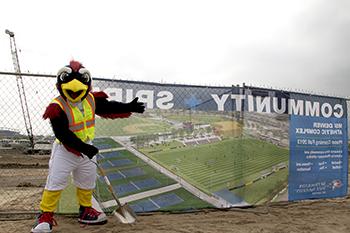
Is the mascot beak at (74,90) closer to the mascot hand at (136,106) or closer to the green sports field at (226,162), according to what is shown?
the mascot hand at (136,106)

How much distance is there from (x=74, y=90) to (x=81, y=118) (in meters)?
0.36

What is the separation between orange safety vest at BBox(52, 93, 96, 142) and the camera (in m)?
4.21

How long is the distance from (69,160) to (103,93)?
1.04m

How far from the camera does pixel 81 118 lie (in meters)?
4.29

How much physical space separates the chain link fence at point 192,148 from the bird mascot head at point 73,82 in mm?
588

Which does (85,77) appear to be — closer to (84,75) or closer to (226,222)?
(84,75)

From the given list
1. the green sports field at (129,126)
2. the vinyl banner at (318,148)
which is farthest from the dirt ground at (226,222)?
the green sports field at (129,126)

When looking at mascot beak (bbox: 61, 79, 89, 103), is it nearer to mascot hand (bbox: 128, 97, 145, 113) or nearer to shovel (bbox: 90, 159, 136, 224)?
mascot hand (bbox: 128, 97, 145, 113)

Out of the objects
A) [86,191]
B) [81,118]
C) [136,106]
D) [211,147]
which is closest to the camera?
[81,118]

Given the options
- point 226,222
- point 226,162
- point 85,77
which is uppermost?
point 85,77

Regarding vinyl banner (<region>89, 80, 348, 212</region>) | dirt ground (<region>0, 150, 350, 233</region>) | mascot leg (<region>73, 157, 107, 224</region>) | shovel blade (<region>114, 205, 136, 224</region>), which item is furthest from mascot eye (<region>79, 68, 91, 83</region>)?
dirt ground (<region>0, 150, 350, 233</region>)

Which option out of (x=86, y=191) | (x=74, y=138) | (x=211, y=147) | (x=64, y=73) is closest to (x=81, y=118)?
(x=74, y=138)

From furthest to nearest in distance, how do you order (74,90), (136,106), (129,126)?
(129,126) → (136,106) → (74,90)

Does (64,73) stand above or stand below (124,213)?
above
